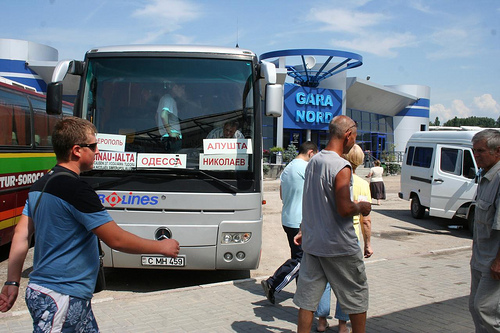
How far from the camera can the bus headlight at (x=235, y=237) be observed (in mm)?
6211

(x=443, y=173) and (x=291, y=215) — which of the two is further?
(x=443, y=173)

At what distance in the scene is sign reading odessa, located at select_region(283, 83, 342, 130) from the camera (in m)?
35.2

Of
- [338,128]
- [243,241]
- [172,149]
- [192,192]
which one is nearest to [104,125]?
[172,149]

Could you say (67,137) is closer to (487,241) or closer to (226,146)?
(487,241)

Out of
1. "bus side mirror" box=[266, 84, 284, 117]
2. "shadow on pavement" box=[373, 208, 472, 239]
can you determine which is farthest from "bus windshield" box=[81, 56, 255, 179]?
"shadow on pavement" box=[373, 208, 472, 239]

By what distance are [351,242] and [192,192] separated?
9.31 feet

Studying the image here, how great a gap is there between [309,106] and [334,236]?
33.0m

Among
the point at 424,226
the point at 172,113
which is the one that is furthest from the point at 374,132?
the point at 172,113

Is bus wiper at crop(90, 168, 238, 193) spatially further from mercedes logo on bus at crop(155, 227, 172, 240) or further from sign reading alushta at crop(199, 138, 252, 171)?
mercedes logo on bus at crop(155, 227, 172, 240)

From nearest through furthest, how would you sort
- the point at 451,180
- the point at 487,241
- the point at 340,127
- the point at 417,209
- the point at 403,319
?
the point at 487,241 < the point at 340,127 < the point at 403,319 < the point at 451,180 < the point at 417,209

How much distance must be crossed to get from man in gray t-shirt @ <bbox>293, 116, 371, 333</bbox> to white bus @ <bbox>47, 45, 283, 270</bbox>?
2416 mm

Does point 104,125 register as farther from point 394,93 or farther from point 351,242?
point 394,93

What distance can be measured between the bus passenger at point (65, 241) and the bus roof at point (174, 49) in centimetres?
397

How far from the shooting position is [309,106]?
3612 cm
